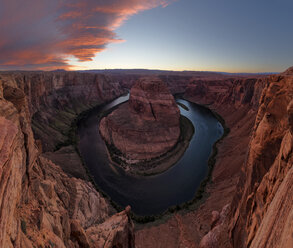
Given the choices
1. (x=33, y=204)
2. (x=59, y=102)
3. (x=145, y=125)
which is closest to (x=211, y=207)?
(x=33, y=204)

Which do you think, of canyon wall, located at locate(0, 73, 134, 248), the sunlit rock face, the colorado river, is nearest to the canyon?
canyon wall, located at locate(0, 73, 134, 248)

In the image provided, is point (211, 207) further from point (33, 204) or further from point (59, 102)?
point (59, 102)

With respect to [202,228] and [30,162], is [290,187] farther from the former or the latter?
[202,228]

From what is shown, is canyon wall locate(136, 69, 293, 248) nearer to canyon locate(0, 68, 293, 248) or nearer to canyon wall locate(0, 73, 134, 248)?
canyon locate(0, 68, 293, 248)

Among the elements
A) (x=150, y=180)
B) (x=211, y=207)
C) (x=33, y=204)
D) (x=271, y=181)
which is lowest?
(x=150, y=180)

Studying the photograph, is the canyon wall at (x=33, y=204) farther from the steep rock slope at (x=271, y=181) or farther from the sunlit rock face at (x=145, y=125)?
the sunlit rock face at (x=145, y=125)

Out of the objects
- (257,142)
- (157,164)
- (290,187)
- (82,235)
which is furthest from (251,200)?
(157,164)

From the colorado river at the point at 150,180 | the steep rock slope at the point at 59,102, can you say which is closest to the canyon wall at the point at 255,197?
the colorado river at the point at 150,180

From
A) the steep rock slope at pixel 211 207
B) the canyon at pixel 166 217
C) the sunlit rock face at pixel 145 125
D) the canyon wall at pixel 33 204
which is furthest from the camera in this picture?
the sunlit rock face at pixel 145 125
